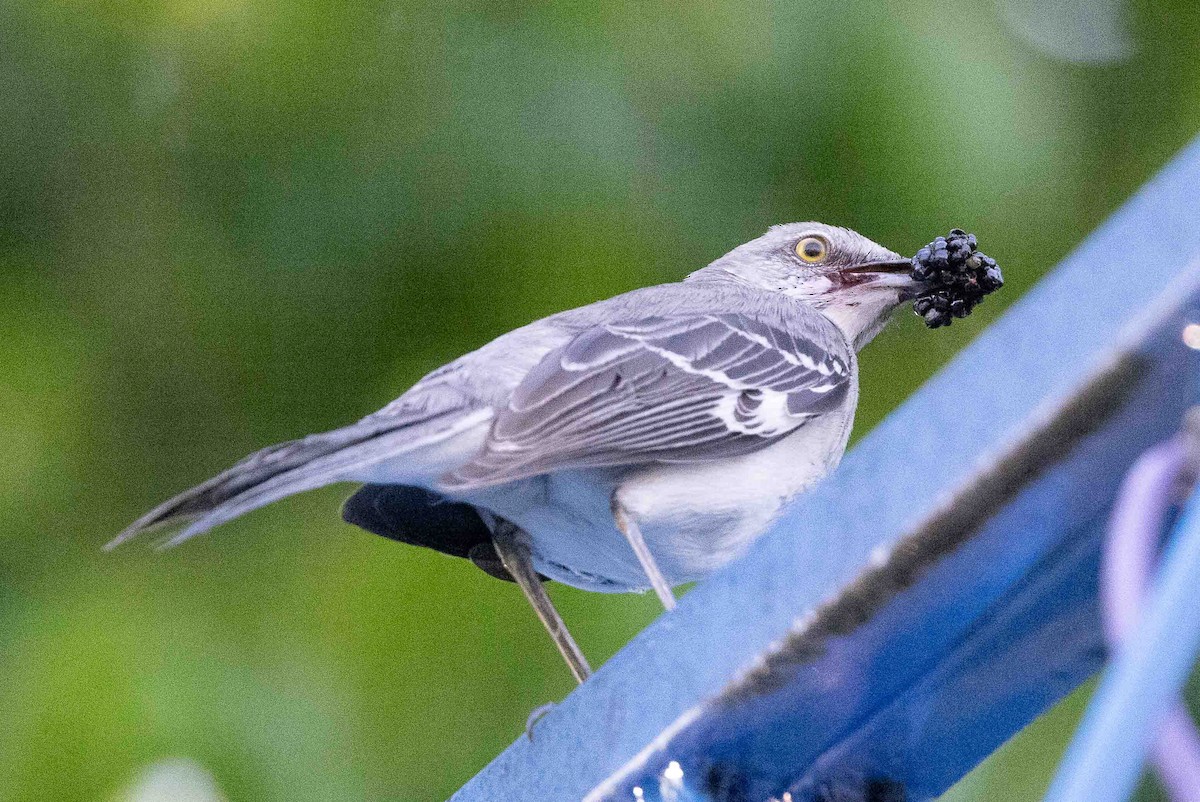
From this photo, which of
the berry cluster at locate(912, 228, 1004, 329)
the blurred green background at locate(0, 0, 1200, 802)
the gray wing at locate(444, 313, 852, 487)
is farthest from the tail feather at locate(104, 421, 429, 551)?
the berry cluster at locate(912, 228, 1004, 329)

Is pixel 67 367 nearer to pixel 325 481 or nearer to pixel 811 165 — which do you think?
pixel 325 481

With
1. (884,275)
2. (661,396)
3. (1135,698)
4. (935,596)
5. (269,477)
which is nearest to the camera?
(1135,698)

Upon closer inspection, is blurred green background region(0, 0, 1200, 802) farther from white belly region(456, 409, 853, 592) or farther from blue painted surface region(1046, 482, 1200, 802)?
blue painted surface region(1046, 482, 1200, 802)

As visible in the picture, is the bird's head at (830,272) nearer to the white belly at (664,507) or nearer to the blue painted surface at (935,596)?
the white belly at (664,507)

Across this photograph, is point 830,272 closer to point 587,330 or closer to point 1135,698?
point 587,330

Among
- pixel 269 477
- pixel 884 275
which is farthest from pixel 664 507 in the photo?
pixel 884 275

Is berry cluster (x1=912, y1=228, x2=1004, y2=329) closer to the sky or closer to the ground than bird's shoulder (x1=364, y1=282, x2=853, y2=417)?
closer to the ground
